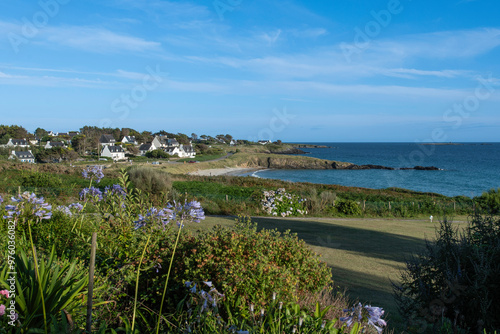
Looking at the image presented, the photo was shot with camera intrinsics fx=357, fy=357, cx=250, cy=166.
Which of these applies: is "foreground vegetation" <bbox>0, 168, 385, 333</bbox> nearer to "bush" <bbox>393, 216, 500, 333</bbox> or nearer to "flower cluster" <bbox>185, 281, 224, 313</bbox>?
"flower cluster" <bbox>185, 281, 224, 313</bbox>

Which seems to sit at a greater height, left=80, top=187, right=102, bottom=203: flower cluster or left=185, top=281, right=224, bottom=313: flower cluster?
left=80, top=187, right=102, bottom=203: flower cluster

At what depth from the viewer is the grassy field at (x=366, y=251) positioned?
239 inches

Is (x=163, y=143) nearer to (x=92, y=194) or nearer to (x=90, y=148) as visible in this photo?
(x=90, y=148)

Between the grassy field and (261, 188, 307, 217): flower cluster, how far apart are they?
8.68ft

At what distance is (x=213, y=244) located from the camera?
381 cm

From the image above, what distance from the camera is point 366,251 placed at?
9.70 m

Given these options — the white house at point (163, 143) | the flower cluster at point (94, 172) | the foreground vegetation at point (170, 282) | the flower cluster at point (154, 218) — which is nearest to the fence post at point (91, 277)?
the foreground vegetation at point (170, 282)

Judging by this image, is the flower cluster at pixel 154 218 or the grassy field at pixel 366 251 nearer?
the flower cluster at pixel 154 218

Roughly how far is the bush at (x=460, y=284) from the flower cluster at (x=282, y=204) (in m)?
12.6

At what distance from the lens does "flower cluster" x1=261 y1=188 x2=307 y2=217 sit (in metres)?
17.3

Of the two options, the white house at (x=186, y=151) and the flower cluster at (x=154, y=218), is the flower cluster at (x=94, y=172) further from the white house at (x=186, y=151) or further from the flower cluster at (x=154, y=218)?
the white house at (x=186, y=151)

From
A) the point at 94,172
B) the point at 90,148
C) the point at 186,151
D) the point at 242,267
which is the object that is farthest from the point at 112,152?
the point at 242,267

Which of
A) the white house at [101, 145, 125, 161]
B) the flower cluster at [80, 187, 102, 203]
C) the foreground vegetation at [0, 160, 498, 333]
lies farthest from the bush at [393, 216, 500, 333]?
the white house at [101, 145, 125, 161]

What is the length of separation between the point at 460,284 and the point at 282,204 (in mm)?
13502
